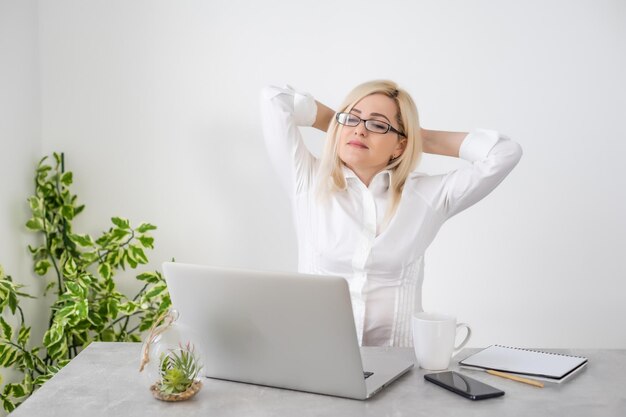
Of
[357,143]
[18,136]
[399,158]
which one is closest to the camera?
[357,143]

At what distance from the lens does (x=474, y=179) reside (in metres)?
2.35

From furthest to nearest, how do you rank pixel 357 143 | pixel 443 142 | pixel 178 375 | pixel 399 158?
pixel 443 142 → pixel 399 158 → pixel 357 143 → pixel 178 375

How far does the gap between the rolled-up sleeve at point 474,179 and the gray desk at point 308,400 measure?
97 cm

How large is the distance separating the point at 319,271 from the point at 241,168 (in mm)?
799

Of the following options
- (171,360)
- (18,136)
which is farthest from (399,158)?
(18,136)

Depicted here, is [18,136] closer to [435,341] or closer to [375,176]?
[375,176]

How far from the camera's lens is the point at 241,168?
9.77 ft

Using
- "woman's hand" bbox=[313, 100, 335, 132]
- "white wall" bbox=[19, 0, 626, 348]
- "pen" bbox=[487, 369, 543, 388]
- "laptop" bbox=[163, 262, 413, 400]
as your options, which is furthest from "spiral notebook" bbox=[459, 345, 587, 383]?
"white wall" bbox=[19, 0, 626, 348]

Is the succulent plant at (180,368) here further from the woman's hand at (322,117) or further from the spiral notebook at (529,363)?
the woman's hand at (322,117)

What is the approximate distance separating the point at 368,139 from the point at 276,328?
43.6 inches

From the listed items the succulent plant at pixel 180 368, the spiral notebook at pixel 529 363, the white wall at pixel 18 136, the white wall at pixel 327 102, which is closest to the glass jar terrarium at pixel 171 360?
the succulent plant at pixel 180 368

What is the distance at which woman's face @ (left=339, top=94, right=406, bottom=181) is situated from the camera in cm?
230

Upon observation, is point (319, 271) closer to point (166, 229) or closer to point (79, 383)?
point (166, 229)

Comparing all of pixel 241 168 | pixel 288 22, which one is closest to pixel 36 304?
pixel 241 168
